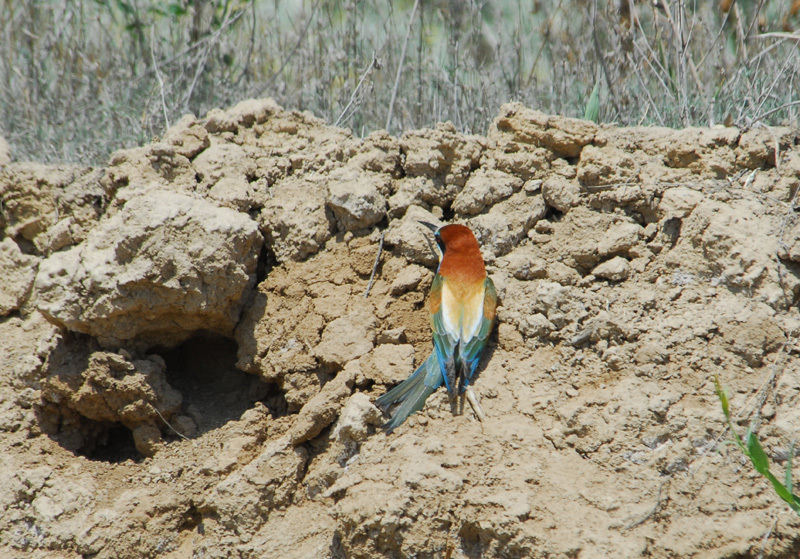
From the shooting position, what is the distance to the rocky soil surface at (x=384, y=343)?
2123 mm

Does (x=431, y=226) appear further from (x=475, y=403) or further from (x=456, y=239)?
(x=475, y=403)

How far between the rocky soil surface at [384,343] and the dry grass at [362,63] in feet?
2.40

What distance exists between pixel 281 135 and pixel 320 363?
1.11m

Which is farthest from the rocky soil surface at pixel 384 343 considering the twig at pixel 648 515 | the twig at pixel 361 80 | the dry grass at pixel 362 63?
the dry grass at pixel 362 63

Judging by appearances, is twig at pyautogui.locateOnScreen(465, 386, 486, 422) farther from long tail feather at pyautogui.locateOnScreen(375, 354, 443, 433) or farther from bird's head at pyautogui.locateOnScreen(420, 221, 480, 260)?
bird's head at pyautogui.locateOnScreen(420, 221, 480, 260)

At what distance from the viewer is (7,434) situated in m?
2.74

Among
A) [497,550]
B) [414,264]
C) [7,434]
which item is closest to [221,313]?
[414,264]

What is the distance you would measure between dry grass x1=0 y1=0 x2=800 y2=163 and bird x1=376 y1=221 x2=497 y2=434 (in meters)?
1.23

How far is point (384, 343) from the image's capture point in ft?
8.77

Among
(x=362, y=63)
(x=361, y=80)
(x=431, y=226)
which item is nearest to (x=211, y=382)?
(x=431, y=226)

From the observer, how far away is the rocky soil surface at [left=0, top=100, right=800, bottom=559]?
6.97 ft

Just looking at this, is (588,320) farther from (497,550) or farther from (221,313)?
(221,313)

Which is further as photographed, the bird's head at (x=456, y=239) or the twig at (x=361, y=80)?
the twig at (x=361, y=80)

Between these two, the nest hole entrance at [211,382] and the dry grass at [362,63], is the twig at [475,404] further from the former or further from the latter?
the dry grass at [362,63]
